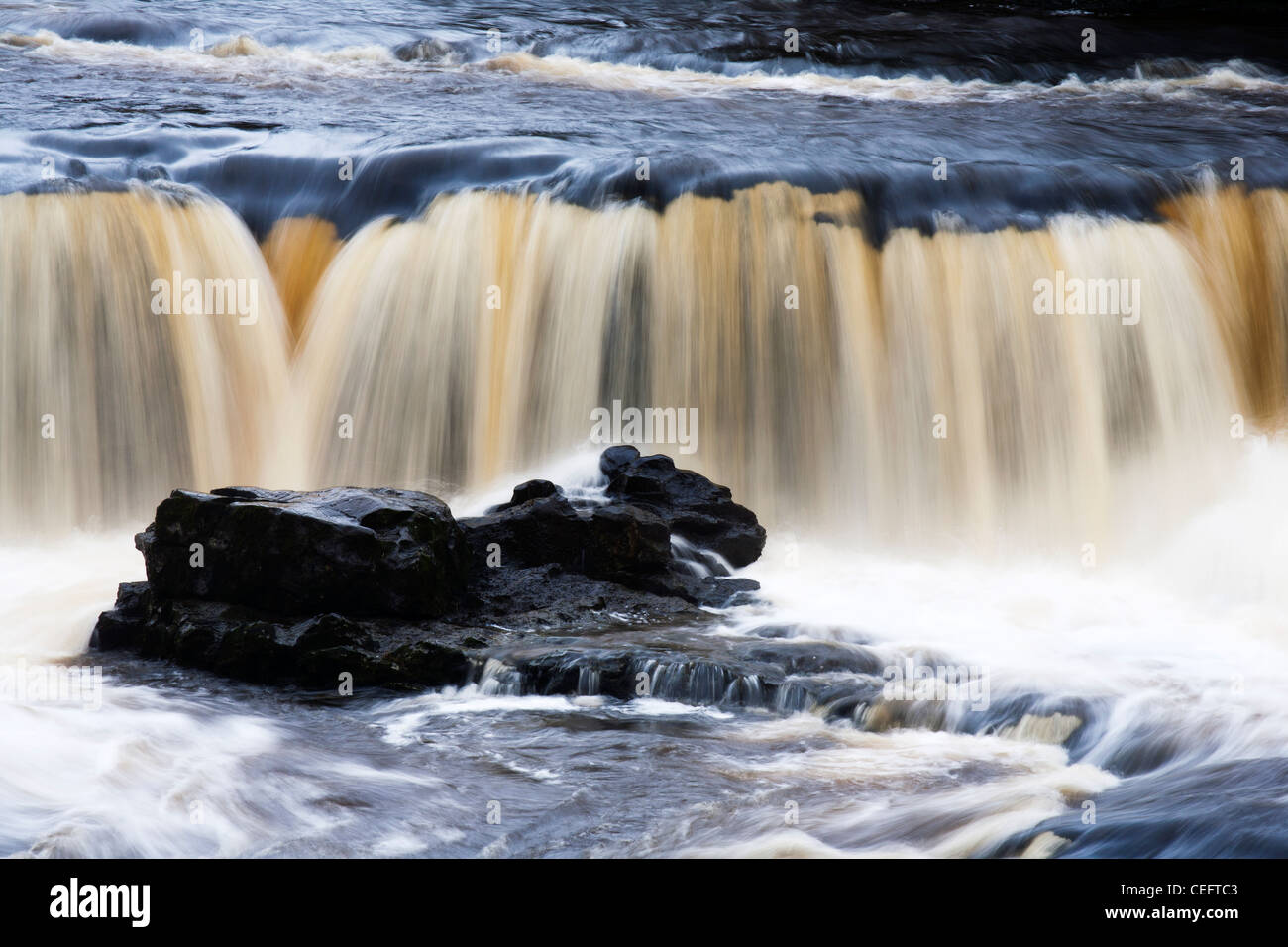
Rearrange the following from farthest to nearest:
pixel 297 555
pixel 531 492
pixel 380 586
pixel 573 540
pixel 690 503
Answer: pixel 690 503 < pixel 531 492 < pixel 573 540 < pixel 380 586 < pixel 297 555

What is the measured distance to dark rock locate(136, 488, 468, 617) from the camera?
7895 mm

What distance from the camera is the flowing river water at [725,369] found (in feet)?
24.8

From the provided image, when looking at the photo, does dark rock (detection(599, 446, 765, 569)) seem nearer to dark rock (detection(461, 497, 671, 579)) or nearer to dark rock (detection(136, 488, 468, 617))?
dark rock (detection(461, 497, 671, 579))

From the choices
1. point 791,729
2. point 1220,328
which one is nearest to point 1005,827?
point 791,729

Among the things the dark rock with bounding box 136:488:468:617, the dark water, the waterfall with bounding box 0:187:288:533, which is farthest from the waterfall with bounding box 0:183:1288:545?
the dark rock with bounding box 136:488:468:617

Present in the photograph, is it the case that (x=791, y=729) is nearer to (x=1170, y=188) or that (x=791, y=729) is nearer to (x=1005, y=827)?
(x=1005, y=827)

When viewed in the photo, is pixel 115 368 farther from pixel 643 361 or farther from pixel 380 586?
pixel 380 586

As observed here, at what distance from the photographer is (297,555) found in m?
7.88

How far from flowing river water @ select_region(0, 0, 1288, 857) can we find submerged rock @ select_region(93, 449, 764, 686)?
0.24 m

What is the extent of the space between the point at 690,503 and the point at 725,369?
1417mm

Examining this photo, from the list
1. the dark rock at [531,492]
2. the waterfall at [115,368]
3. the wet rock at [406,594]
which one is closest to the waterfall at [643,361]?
the waterfall at [115,368]

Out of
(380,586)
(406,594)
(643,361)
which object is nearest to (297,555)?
(380,586)

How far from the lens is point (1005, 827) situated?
19.2 ft

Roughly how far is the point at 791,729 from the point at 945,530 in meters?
3.93
